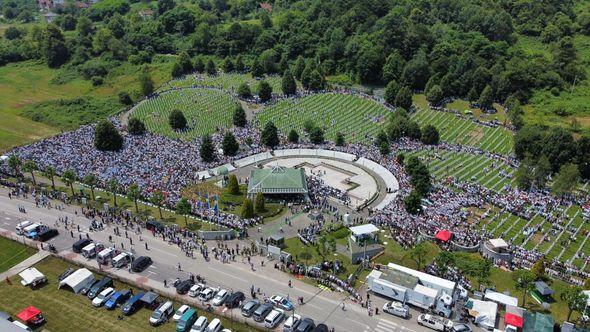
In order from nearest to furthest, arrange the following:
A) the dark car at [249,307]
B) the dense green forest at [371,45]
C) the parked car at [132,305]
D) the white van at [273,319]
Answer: the white van at [273,319], the dark car at [249,307], the parked car at [132,305], the dense green forest at [371,45]

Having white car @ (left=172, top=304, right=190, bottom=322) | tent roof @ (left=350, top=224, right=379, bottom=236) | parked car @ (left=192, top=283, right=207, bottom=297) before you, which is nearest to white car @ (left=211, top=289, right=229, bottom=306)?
parked car @ (left=192, top=283, right=207, bottom=297)

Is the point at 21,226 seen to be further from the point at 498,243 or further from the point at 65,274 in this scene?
the point at 498,243

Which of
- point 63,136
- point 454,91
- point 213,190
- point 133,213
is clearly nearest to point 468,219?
point 213,190

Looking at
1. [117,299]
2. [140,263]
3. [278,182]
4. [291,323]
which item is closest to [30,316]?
[117,299]

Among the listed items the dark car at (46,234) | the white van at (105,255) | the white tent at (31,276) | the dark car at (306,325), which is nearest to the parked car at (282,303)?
the dark car at (306,325)

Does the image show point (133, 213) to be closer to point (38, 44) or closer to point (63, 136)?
point (63, 136)

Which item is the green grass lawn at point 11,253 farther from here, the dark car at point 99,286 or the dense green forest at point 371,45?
the dense green forest at point 371,45
